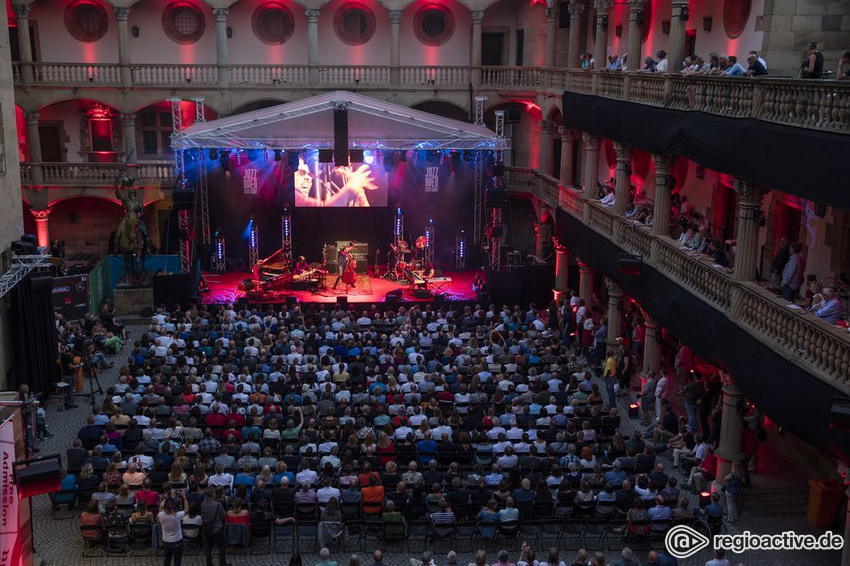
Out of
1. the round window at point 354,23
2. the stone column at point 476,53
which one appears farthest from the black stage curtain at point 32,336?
the stone column at point 476,53

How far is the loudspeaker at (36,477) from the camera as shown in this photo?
1244 centimetres

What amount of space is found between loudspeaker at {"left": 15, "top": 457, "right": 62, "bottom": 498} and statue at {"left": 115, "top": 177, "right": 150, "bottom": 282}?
729 inches

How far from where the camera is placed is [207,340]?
80.0ft

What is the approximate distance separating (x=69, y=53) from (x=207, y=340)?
17236 millimetres

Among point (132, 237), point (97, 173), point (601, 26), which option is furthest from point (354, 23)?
point (601, 26)

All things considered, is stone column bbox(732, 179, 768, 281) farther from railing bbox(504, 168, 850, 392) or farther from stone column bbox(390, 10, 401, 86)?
stone column bbox(390, 10, 401, 86)

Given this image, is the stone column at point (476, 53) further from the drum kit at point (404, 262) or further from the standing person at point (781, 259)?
the standing person at point (781, 259)

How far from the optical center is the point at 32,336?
22484 mm

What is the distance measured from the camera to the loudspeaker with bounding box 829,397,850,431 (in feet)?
39.8

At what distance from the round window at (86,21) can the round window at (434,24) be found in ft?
39.1

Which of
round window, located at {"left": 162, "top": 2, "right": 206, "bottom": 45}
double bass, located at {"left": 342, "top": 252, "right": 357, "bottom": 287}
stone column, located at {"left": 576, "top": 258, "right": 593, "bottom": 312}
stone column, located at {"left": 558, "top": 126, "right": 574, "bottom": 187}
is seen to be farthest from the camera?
round window, located at {"left": 162, "top": 2, "right": 206, "bottom": 45}

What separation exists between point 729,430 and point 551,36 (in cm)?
1833

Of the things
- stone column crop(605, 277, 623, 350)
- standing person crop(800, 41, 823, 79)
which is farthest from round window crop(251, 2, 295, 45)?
standing person crop(800, 41, 823, 79)

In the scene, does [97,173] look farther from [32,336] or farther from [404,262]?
[32,336]
